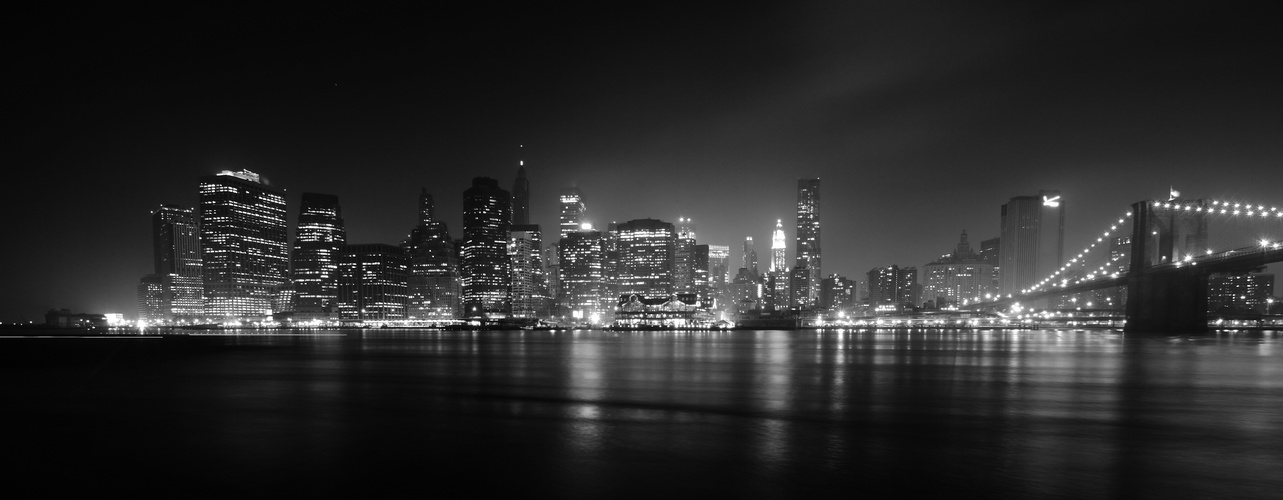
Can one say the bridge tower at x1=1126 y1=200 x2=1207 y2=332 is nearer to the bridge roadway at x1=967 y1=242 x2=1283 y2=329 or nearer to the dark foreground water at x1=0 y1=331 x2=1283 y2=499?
the bridge roadway at x1=967 y1=242 x2=1283 y2=329

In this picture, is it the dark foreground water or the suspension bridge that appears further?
the suspension bridge

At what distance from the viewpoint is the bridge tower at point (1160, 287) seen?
78625 millimetres

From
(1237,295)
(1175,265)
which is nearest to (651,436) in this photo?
(1175,265)

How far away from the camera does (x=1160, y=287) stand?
80.3 meters

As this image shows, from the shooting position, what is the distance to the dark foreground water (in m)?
11.2

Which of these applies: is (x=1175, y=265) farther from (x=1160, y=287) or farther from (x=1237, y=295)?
(x=1237, y=295)

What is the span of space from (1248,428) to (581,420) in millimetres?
16321

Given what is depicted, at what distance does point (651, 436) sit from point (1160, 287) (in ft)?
289

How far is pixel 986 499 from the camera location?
1020cm

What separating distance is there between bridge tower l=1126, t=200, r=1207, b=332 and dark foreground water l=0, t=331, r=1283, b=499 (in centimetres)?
5686

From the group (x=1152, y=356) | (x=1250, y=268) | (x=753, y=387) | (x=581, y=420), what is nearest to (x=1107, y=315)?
(x=1250, y=268)

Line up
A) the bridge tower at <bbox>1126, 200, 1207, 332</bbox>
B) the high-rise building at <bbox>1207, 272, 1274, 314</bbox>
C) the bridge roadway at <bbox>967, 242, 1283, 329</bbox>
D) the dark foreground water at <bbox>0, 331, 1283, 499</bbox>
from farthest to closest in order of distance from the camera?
1. the high-rise building at <bbox>1207, 272, 1274, 314</bbox>
2. the bridge tower at <bbox>1126, 200, 1207, 332</bbox>
3. the bridge roadway at <bbox>967, 242, 1283, 329</bbox>
4. the dark foreground water at <bbox>0, 331, 1283, 499</bbox>

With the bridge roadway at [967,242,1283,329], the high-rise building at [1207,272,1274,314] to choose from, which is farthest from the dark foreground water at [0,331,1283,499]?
the high-rise building at [1207,272,1274,314]

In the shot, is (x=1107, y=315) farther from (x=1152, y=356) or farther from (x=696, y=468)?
(x=696, y=468)
